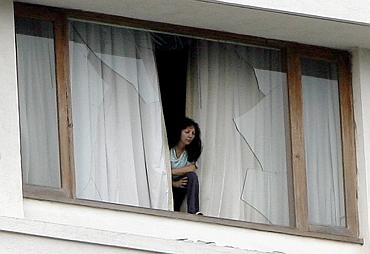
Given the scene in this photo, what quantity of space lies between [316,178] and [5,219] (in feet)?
11.9

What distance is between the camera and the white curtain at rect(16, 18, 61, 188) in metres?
21.0

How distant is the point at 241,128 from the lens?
22.4 metres

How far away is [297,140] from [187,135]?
1.03 meters

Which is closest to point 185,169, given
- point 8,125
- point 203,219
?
point 203,219

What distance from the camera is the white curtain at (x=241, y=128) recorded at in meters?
22.2

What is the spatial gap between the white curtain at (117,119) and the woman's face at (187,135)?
188 millimetres

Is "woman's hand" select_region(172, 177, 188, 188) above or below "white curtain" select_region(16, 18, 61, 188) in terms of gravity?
below

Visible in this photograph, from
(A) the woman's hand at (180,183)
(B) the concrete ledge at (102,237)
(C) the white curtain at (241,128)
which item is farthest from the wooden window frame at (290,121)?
(B) the concrete ledge at (102,237)

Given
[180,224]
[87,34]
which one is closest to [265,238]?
[180,224]

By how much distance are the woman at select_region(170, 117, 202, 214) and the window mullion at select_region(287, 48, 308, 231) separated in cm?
89

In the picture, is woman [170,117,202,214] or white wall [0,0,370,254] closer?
white wall [0,0,370,254]

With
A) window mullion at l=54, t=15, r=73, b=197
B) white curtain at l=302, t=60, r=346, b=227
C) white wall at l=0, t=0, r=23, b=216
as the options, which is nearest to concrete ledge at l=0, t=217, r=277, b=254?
white wall at l=0, t=0, r=23, b=216

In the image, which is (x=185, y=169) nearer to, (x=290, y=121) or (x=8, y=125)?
(x=290, y=121)

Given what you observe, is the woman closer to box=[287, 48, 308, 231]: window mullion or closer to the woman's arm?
the woman's arm
